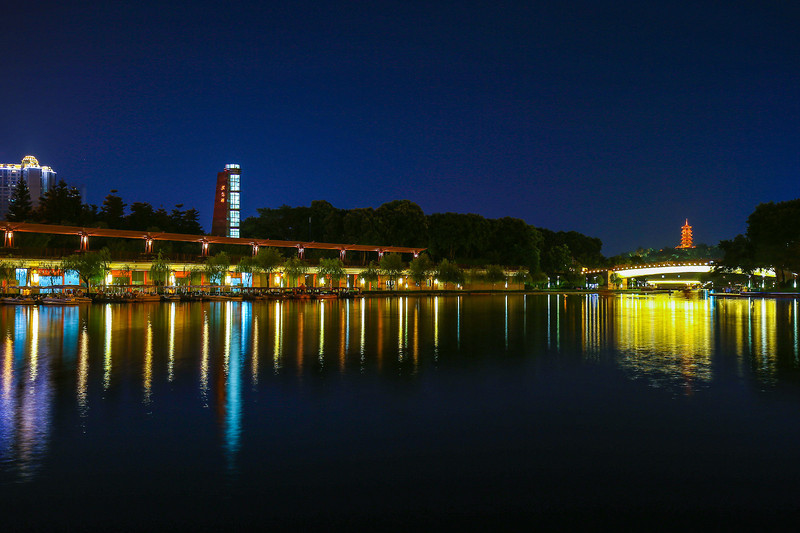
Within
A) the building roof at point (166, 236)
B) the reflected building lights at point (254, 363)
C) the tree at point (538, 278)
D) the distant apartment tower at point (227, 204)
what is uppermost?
the distant apartment tower at point (227, 204)

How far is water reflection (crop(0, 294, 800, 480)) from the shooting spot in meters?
11.4

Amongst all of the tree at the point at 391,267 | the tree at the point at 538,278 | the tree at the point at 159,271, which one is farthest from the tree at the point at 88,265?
the tree at the point at 538,278

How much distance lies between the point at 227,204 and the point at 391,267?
79100 millimetres

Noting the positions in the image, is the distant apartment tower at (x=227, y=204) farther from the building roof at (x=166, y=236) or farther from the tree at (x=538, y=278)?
the tree at (x=538, y=278)

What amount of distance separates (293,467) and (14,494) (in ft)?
10.3

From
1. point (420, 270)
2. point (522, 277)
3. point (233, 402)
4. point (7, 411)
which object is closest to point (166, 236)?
point (420, 270)

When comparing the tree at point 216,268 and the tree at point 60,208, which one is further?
the tree at point 60,208

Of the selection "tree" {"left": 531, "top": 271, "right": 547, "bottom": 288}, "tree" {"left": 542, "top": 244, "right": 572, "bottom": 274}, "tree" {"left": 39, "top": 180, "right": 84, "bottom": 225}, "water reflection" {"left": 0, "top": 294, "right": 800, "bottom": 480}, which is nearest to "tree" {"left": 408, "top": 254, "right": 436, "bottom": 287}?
"tree" {"left": 531, "top": 271, "right": 547, "bottom": 288}

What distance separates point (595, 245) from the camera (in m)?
144

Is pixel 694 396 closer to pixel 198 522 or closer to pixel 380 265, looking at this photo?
pixel 198 522

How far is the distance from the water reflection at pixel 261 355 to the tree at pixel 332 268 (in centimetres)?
4487

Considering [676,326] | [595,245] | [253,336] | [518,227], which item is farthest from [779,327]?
[595,245]

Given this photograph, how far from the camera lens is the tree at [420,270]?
84.6 meters

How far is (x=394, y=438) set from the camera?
9.29m
